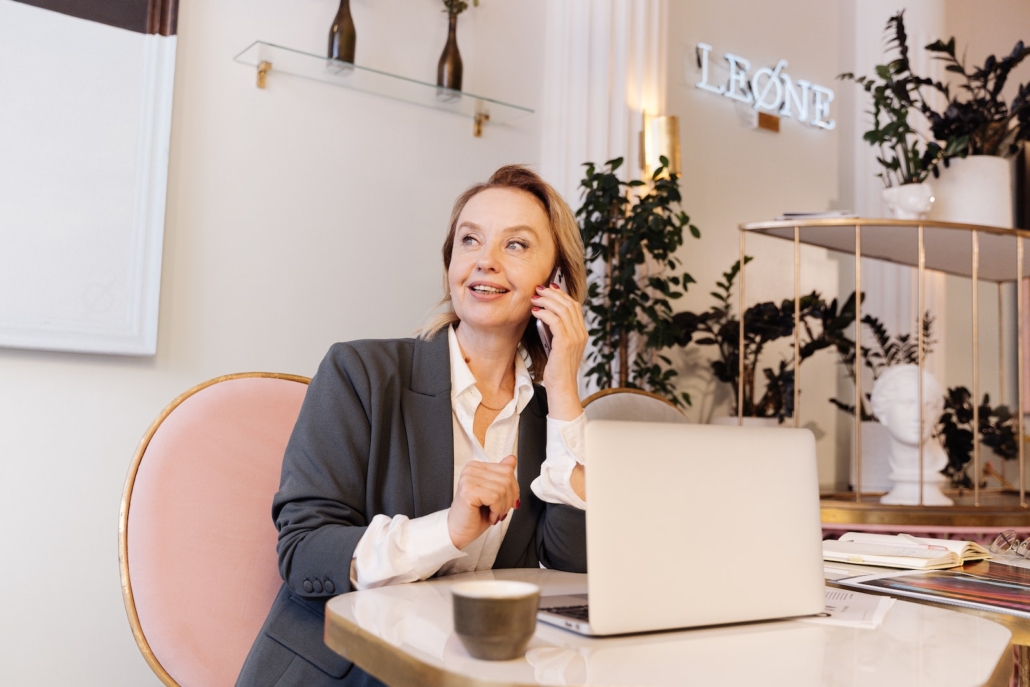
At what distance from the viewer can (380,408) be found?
142 centimetres

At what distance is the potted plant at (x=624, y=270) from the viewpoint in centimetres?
329

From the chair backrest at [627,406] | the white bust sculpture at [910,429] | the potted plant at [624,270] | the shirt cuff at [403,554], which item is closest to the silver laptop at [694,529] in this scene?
the shirt cuff at [403,554]

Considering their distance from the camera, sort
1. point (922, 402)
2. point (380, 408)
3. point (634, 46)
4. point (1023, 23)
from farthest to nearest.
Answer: point (1023, 23) < point (634, 46) < point (922, 402) < point (380, 408)

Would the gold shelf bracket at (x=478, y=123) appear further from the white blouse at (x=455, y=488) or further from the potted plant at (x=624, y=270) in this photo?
the white blouse at (x=455, y=488)

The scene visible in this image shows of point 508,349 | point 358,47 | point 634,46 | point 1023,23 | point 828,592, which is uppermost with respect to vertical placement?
point 1023,23

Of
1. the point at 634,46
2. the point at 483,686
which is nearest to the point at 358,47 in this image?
the point at 634,46

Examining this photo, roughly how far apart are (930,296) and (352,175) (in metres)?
3.17

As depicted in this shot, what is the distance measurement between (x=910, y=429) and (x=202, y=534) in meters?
2.13

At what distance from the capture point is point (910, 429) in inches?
107

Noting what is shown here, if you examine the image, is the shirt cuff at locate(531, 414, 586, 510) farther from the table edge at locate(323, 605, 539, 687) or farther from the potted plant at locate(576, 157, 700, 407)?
the potted plant at locate(576, 157, 700, 407)

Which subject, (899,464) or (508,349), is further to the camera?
(899,464)

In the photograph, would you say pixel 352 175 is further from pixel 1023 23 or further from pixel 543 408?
pixel 1023 23

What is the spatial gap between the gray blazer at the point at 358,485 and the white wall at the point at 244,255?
144cm

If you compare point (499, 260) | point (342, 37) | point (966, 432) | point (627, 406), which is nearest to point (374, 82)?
point (342, 37)
